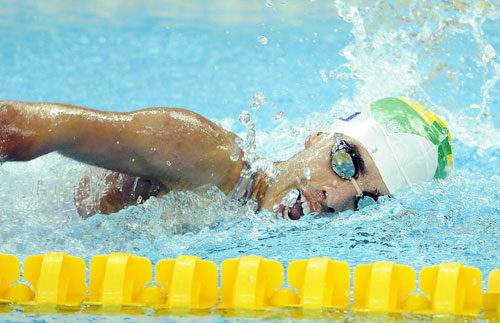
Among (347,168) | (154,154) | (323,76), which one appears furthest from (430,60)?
(154,154)

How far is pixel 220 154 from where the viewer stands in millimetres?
1974

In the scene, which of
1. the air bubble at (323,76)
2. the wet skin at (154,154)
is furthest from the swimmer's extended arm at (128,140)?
the air bubble at (323,76)

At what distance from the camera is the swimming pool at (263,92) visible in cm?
208

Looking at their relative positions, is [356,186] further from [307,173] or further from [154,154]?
[154,154]

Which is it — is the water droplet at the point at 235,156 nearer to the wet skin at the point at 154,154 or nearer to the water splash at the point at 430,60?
the wet skin at the point at 154,154

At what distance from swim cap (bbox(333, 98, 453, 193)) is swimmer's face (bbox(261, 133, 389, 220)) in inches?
1.7

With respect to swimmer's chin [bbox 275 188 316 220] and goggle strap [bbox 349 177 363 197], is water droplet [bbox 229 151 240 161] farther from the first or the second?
goggle strap [bbox 349 177 363 197]

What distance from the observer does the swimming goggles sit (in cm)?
217

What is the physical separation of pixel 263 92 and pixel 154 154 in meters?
2.79

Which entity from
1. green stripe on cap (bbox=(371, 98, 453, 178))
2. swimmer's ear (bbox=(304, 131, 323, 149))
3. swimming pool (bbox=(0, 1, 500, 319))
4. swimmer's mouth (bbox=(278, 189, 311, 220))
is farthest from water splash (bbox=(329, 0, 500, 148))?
swimmer's mouth (bbox=(278, 189, 311, 220))

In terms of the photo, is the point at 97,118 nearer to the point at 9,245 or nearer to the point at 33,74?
the point at 9,245

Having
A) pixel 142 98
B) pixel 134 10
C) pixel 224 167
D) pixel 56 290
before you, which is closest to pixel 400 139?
pixel 224 167

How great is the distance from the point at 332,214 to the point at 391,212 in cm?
21

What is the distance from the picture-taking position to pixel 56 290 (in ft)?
5.26
